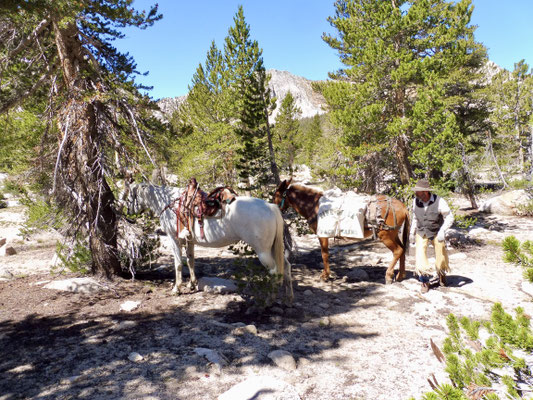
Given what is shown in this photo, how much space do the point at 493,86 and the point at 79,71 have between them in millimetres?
15389

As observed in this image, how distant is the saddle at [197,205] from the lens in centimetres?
528

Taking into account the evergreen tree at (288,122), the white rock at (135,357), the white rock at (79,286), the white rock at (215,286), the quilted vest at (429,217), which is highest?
the evergreen tree at (288,122)

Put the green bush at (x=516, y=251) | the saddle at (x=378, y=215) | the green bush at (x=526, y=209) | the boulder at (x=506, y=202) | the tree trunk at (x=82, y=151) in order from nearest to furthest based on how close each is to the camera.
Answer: the green bush at (x=516, y=251) → the tree trunk at (x=82, y=151) → the saddle at (x=378, y=215) → the green bush at (x=526, y=209) → the boulder at (x=506, y=202)

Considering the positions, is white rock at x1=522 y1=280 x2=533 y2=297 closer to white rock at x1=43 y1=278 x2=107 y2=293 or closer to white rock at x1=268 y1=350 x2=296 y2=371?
white rock at x1=268 y1=350 x2=296 y2=371

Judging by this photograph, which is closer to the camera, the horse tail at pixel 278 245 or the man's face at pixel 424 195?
the horse tail at pixel 278 245

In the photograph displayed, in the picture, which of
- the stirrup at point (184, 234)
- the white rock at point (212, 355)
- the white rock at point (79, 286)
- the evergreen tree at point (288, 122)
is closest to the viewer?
the white rock at point (212, 355)

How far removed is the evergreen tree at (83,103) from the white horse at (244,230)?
765 mm

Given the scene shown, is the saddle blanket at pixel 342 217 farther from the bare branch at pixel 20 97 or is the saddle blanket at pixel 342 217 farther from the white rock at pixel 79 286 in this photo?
the bare branch at pixel 20 97

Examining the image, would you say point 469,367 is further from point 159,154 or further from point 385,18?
point 385,18

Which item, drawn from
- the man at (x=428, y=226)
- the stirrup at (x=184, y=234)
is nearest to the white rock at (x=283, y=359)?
the stirrup at (x=184, y=234)

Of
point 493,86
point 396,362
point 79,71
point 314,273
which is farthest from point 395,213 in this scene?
point 493,86

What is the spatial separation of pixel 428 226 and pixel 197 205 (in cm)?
440

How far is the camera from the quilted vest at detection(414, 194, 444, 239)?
18.1 feet

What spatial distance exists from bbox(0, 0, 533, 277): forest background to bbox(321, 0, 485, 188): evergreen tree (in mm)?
45
